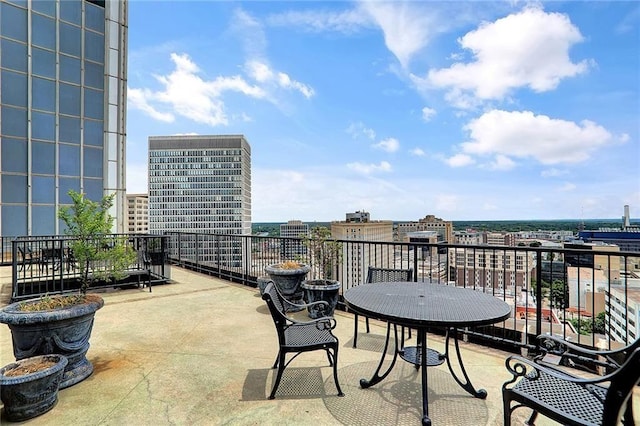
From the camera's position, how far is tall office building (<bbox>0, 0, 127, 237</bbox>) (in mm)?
10359

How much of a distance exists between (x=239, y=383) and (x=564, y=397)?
2150 mm

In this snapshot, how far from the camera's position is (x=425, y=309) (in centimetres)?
197

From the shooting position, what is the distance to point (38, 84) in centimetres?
1083

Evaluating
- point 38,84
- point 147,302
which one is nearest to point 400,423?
point 147,302

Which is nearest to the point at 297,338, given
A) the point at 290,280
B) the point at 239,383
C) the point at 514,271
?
the point at 239,383

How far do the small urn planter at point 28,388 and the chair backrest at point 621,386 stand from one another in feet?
9.95

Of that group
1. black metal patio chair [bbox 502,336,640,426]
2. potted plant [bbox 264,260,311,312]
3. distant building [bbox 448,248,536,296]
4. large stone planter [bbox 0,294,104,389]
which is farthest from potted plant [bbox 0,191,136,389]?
distant building [bbox 448,248,536,296]

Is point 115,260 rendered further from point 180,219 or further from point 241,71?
point 180,219

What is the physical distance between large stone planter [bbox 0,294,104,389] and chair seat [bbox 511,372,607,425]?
3020mm

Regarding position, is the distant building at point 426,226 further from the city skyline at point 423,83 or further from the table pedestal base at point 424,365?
the table pedestal base at point 424,365

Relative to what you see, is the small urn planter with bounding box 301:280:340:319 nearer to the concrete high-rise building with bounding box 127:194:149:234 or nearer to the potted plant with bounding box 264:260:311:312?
the potted plant with bounding box 264:260:311:312

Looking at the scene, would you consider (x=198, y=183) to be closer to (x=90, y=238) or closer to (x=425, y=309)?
(x=90, y=238)

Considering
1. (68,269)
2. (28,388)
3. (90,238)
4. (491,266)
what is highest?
(90,238)

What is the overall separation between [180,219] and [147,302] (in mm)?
67997
